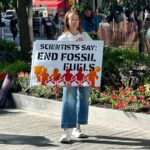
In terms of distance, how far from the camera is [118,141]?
→ 284 inches

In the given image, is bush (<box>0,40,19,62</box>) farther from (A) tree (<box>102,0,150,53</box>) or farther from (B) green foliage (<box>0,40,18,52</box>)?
(A) tree (<box>102,0,150,53</box>)

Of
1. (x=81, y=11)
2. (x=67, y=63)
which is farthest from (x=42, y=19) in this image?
(x=67, y=63)

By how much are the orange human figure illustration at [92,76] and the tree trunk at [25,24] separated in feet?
22.1

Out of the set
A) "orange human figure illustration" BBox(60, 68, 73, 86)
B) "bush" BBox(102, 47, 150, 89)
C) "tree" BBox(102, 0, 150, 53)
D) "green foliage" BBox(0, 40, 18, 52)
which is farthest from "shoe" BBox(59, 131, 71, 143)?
"green foliage" BBox(0, 40, 18, 52)

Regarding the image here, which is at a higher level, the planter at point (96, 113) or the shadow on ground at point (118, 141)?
the planter at point (96, 113)

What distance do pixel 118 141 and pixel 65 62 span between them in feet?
4.16

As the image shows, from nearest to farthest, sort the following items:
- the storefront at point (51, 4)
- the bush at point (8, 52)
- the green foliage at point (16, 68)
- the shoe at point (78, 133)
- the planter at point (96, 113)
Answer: the shoe at point (78, 133)
the planter at point (96, 113)
the green foliage at point (16, 68)
the bush at point (8, 52)
the storefront at point (51, 4)

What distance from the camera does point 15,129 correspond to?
8.09 m

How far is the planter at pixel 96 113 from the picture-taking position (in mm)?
7855

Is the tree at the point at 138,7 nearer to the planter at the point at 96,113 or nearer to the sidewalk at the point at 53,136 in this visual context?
the planter at the point at 96,113

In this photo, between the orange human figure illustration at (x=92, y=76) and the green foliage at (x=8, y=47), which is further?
the green foliage at (x=8, y=47)

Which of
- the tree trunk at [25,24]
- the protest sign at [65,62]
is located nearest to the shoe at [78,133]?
the protest sign at [65,62]

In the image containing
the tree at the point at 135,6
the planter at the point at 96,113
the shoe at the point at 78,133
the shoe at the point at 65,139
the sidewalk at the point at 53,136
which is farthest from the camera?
the tree at the point at 135,6

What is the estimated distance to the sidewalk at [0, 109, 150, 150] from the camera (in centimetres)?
698
